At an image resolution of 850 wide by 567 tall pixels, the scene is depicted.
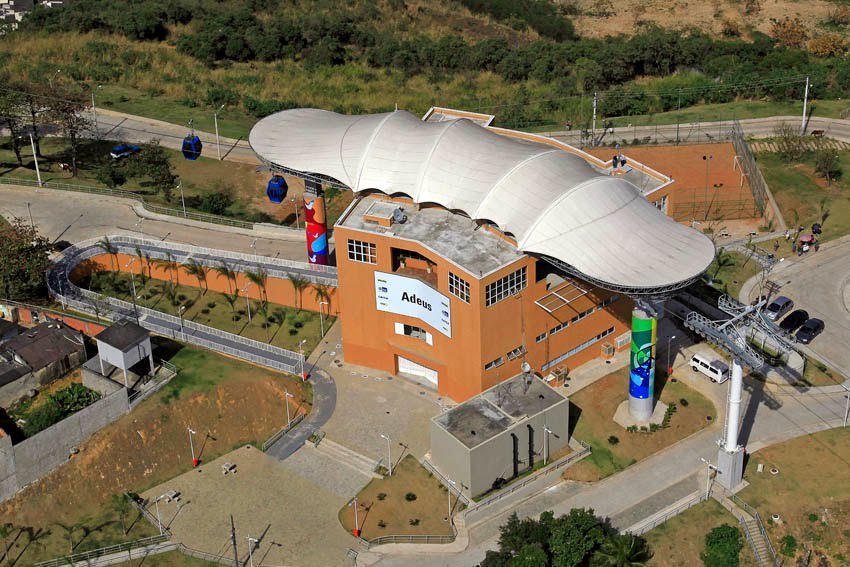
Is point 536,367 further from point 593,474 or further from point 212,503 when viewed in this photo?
point 212,503

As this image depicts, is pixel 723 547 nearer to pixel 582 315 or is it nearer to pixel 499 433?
pixel 499 433

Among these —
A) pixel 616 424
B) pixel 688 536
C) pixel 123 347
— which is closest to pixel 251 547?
pixel 123 347

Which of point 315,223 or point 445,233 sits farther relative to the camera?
point 315,223

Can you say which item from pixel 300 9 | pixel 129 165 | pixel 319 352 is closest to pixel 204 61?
pixel 300 9

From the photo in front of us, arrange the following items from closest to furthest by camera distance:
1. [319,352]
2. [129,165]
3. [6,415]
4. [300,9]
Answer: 1. [6,415]
2. [319,352]
3. [129,165]
4. [300,9]

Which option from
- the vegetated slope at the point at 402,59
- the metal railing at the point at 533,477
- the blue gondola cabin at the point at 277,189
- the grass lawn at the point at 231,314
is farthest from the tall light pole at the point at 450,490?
the vegetated slope at the point at 402,59

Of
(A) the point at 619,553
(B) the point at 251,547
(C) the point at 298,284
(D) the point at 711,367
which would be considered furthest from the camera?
(C) the point at 298,284
